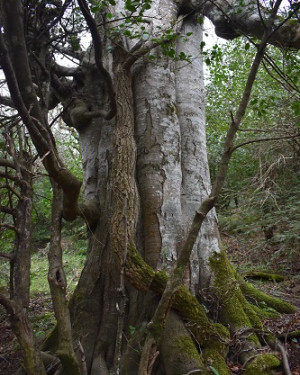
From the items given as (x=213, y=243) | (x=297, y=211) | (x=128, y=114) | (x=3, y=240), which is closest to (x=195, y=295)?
(x=213, y=243)

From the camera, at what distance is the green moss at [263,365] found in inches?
109

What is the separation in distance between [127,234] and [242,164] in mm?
6808

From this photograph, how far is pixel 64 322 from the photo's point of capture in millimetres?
2514

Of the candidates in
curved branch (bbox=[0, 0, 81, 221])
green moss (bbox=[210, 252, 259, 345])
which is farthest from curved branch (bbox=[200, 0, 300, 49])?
green moss (bbox=[210, 252, 259, 345])

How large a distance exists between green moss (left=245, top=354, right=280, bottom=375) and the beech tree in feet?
0.03

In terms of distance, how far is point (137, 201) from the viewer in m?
3.25

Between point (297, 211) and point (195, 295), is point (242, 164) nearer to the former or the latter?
point (297, 211)

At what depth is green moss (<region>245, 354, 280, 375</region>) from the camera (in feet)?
9.09

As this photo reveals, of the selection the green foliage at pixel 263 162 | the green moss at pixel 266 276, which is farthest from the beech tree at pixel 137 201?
the green moss at pixel 266 276

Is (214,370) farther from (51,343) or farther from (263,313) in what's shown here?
(51,343)

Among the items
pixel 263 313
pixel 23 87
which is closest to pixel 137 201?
pixel 23 87

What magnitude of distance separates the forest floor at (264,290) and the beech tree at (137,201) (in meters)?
0.21

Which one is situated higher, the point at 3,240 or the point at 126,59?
the point at 126,59

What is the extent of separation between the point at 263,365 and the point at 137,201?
1707mm
